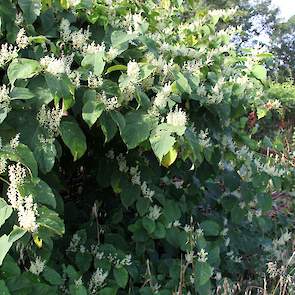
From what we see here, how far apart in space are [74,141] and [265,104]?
1.28 metres

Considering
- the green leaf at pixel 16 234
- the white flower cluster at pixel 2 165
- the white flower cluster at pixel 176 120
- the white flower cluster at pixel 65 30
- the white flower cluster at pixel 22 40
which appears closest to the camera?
the green leaf at pixel 16 234

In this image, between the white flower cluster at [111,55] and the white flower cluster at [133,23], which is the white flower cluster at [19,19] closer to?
the white flower cluster at [111,55]

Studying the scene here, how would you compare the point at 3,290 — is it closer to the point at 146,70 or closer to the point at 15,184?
the point at 15,184

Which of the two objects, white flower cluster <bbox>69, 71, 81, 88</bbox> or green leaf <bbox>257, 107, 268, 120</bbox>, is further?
green leaf <bbox>257, 107, 268, 120</bbox>

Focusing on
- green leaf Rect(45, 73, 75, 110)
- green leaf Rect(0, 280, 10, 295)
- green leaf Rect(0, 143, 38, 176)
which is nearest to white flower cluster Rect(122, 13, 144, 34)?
green leaf Rect(45, 73, 75, 110)

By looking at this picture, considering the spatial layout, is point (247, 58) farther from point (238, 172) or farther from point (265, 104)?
point (238, 172)

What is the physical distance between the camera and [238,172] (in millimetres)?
3002

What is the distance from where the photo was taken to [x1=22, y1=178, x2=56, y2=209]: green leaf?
1.63 metres

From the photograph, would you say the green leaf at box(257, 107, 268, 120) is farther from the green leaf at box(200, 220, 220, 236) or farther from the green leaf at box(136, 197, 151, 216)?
the green leaf at box(136, 197, 151, 216)

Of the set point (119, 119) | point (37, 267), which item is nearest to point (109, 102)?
point (119, 119)

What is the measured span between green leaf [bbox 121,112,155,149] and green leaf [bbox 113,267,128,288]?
58cm

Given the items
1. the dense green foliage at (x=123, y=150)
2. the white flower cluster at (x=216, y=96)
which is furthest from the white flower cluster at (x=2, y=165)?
the white flower cluster at (x=216, y=96)

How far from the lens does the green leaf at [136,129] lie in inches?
76.2

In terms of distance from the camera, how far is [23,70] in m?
1.79
